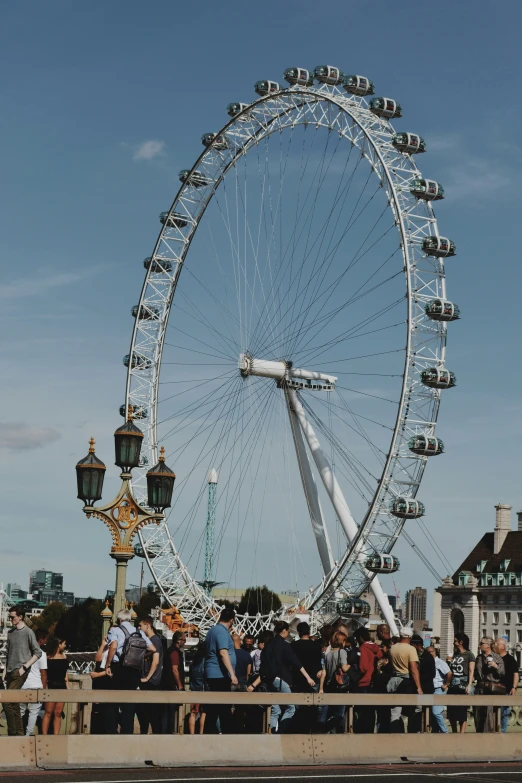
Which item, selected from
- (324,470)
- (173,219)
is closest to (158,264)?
(173,219)

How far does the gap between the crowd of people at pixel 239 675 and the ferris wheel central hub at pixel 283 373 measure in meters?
30.7

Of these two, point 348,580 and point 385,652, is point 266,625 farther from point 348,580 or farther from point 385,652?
point 385,652

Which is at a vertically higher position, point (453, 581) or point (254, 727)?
point (453, 581)

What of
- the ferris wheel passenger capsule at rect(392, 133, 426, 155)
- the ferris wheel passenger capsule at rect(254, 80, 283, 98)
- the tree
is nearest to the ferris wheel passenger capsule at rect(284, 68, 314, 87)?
the ferris wheel passenger capsule at rect(254, 80, 283, 98)

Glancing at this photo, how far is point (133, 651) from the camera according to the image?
1923cm

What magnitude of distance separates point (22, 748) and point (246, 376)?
121 ft

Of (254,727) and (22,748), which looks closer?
(22,748)

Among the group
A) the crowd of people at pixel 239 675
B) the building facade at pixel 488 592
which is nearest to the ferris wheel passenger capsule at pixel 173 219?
the crowd of people at pixel 239 675

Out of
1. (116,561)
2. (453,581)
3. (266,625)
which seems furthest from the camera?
(453,581)

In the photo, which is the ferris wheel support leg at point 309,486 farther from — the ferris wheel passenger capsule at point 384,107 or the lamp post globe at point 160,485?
the lamp post globe at point 160,485

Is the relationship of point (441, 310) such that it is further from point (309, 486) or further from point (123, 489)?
point (123, 489)

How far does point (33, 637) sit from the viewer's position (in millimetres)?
19750

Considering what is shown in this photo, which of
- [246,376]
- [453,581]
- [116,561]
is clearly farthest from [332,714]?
[453,581]

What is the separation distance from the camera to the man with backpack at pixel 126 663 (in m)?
18.9
